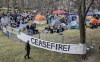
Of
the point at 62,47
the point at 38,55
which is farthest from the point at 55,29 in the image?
the point at 38,55

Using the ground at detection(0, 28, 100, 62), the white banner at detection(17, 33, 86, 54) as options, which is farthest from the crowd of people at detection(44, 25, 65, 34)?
the white banner at detection(17, 33, 86, 54)

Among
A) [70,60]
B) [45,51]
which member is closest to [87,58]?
[70,60]

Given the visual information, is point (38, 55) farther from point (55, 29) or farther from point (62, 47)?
point (55, 29)

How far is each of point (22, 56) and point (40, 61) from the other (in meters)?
1.68

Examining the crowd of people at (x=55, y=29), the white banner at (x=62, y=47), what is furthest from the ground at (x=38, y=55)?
the crowd of people at (x=55, y=29)

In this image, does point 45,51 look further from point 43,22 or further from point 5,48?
point 43,22

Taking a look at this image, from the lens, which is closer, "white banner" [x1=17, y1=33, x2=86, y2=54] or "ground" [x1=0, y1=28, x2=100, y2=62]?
"ground" [x1=0, y1=28, x2=100, y2=62]

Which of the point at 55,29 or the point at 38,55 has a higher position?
the point at 55,29

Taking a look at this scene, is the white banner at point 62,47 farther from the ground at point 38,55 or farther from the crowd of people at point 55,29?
the crowd of people at point 55,29

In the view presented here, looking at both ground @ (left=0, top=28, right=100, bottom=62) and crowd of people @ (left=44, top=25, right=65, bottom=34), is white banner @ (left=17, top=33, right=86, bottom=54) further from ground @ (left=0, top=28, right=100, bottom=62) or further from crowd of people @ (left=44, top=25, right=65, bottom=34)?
crowd of people @ (left=44, top=25, right=65, bottom=34)

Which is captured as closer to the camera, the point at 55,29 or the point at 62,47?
the point at 62,47

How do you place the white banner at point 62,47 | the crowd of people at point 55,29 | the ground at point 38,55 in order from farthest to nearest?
the crowd of people at point 55,29 < the white banner at point 62,47 < the ground at point 38,55

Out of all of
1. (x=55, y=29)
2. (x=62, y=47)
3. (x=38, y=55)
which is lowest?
(x=38, y=55)

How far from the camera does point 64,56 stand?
2134cm
